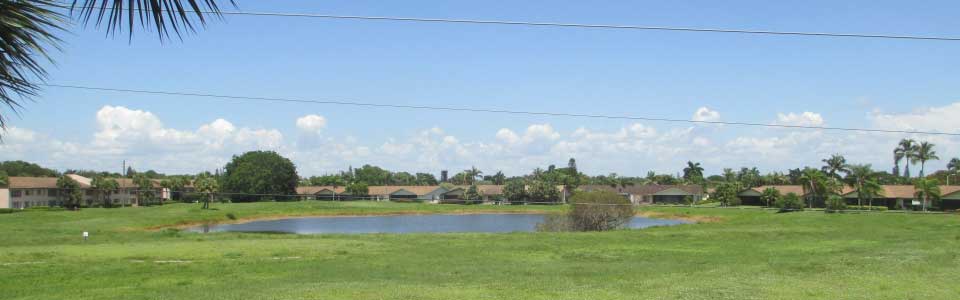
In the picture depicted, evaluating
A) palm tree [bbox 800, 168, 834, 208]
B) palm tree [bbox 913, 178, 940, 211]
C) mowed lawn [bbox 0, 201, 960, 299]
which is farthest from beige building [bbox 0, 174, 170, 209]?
palm tree [bbox 913, 178, 940, 211]

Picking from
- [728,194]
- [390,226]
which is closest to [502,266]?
[390,226]

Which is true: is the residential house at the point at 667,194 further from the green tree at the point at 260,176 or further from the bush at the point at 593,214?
the bush at the point at 593,214

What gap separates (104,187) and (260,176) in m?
24.8

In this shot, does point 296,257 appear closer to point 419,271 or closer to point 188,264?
point 188,264

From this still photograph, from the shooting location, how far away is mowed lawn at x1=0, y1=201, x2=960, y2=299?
813 inches

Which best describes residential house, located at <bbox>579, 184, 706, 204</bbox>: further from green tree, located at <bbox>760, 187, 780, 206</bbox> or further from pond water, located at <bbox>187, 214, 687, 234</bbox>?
pond water, located at <bbox>187, 214, 687, 234</bbox>

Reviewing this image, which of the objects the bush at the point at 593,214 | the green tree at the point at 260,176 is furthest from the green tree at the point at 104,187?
the bush at the point at 593,214

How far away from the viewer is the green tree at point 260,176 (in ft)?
439

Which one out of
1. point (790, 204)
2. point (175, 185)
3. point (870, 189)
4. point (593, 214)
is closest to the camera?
point (593, 214)

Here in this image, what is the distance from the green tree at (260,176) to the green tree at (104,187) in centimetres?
1855

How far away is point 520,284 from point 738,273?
7570 millimetres

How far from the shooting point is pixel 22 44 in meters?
5.18

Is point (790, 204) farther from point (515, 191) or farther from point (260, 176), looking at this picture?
point (260, 176)

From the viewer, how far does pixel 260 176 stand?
5290 inches
